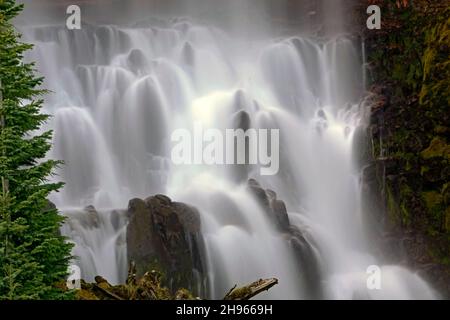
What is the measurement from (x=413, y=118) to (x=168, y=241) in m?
4.07

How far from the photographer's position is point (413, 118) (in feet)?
34.3

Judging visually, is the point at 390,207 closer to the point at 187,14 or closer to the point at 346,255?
the point at 346,255

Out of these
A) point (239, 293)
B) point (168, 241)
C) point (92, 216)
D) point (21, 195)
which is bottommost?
point (239, 293)

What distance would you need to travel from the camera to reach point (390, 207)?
10.3 meters

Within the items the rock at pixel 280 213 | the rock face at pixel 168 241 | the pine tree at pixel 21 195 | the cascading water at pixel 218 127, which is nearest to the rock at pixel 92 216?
the cascading water at pixel 218 127

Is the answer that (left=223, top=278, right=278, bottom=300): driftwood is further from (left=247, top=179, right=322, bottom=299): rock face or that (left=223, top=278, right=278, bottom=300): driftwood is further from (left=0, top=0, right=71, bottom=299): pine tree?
(left=0, top=0, right=71, bottom=299): pine tree

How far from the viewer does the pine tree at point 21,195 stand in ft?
22.6

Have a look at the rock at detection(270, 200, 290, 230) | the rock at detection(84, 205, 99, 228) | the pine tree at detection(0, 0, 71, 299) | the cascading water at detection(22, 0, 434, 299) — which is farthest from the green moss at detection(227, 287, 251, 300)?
the pine tree at detection(0, 0, 71, 299)

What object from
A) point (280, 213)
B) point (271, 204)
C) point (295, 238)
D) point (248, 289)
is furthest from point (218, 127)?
point (248, 289)

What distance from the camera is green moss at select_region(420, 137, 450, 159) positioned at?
10414 mm

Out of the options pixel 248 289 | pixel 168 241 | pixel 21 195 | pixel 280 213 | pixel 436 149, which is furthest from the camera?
pixel 436 149

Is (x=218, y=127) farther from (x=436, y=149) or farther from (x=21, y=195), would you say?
(x=21, y=195)
